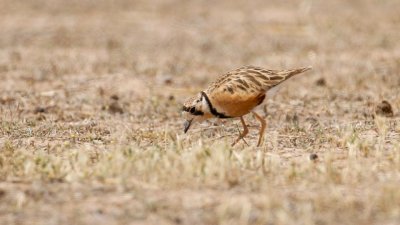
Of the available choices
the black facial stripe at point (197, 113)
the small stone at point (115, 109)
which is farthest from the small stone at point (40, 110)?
the black facial stripe at point (197, 113)

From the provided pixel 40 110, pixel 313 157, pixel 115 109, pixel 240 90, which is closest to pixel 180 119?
pixel 115 109

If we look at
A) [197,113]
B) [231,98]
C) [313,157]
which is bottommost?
[313,157]

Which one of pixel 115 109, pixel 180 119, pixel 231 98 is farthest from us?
pixel 115 109

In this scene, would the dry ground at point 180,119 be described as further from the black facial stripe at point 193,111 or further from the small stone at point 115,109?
the black facial stripe at point 193,111

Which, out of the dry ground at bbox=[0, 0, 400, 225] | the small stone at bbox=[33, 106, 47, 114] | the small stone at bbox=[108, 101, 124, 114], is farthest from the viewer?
the small stone at bbox=[108, 101, 124, 114]

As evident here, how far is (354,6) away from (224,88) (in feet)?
48.8

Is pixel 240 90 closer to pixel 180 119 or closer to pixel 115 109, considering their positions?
pixel 180 119

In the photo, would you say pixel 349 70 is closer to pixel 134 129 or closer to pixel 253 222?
pixel 134 129

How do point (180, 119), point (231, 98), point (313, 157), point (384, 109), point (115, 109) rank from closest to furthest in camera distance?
point (313, 157)
point (231, 98)
point (384, 109)
point (180, 119)
point (115, 109)

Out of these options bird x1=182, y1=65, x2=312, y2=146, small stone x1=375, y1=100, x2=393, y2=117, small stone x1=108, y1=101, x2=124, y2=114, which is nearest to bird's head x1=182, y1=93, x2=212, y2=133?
bird x1=182, y1=65, x2=312, y2=146

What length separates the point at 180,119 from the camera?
9.89 meters

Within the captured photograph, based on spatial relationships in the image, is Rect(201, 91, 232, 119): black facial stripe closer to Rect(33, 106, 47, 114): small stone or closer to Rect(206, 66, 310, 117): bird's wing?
Rect(206, 66, 310, 117): bird's wing

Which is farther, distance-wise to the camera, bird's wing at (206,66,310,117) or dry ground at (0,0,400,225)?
bird's wing at (206,66,310,117)

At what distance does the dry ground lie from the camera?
5.33 m
